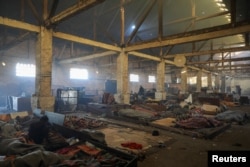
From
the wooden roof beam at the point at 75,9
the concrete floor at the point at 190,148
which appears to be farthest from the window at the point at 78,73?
the concrete floor at the point at 190,148

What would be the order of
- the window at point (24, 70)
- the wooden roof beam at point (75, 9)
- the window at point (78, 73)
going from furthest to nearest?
the window at point (78, 73)
the window at point (24, 70)
the wooden roof beam at point (75, 9)

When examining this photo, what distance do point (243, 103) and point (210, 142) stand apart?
47.2 ft

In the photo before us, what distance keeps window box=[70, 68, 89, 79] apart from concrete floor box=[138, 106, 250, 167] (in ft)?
45.6

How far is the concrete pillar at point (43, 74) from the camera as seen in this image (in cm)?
823

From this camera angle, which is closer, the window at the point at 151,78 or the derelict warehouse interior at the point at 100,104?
the derelict warehouse interior at the point at 100,104

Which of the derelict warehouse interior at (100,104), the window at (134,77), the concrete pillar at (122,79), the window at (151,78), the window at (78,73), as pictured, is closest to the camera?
the derelict warehouse interior at (100,104)

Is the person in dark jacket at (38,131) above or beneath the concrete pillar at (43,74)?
beneath

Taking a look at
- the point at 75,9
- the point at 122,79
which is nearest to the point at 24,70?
the point at 122,79

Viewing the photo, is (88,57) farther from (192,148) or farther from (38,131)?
(192,148)

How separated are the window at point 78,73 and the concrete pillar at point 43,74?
10262 millimetres

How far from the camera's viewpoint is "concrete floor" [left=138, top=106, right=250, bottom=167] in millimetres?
4332

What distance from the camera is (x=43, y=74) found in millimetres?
8344

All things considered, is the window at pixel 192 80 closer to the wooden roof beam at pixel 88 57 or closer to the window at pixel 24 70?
the wooden roof beam at pixel 88 57

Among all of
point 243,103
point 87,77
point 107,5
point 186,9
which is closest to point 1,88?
point 87,77
